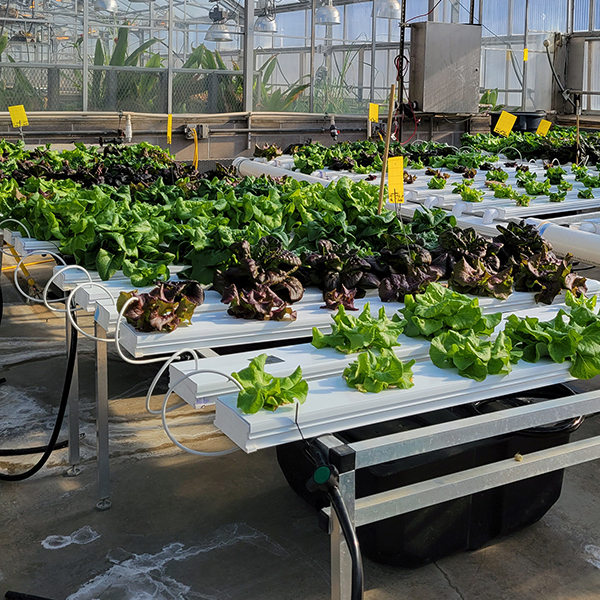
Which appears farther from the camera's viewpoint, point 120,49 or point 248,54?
point 248,54

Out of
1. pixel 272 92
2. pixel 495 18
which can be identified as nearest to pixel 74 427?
pixel 272 92

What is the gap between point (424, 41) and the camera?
1070 centimetres

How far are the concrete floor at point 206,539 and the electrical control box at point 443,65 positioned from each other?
804 centimetres

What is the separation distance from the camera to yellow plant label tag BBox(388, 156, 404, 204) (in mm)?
3354

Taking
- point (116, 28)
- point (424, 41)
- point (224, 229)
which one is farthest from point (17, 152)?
point (424, 41)

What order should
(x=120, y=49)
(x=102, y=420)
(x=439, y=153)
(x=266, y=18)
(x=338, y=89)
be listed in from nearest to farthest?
(x=102, y=420) < (x=439, y=153) < (x=120, y=49) < (x=266, y=18) < (x=338, y=89)

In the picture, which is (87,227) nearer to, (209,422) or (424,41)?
(209,422)

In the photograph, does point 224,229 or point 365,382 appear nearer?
point 365,382

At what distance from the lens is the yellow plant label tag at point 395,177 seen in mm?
3354

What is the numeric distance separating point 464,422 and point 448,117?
1101 cm

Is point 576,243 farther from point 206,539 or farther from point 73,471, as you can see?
point 73,471

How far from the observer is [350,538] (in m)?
1.54

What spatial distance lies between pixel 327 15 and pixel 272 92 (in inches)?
54.4

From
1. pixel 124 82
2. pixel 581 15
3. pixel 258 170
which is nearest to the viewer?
pixel 258 170
